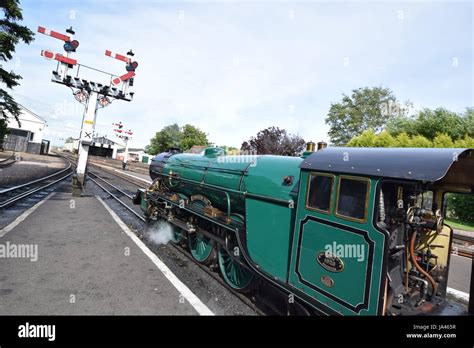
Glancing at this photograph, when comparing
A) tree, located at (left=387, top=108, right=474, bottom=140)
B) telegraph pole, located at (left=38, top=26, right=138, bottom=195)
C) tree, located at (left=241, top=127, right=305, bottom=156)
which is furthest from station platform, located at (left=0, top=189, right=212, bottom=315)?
tree, located at (left=387, top=108, right=474, bottom=140)

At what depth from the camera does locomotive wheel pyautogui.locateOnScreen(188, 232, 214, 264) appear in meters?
7.35

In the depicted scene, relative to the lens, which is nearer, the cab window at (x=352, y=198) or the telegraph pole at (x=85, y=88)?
the cab window at (x=352, y=198)

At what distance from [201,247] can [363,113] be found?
166 feet

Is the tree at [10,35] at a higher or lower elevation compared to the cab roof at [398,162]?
higher

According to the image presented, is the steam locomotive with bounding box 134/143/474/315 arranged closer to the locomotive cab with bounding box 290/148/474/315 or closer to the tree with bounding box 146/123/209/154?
the locomotive cab with bounding box 290/148/474/315

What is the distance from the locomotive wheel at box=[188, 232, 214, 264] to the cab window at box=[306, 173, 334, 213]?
3485 mm

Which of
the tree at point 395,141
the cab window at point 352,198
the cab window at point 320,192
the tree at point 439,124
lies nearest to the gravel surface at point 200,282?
the cab window at point 320,192

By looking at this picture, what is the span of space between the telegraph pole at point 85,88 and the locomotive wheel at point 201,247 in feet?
39.6

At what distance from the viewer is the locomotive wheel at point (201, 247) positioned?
7.35 meters

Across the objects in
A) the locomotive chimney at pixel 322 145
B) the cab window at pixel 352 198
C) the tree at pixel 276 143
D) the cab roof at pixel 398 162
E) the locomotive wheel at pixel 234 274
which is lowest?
the locomotive wheel at pixel 234 274

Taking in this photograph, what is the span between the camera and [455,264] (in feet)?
35.8

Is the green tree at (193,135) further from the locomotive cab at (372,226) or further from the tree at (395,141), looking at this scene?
the locomotive cab at (372,226)
